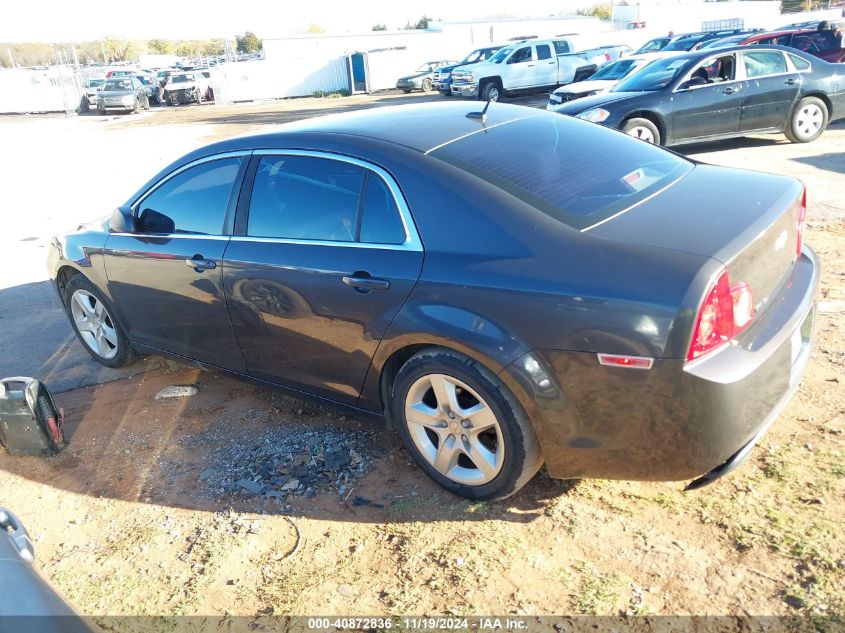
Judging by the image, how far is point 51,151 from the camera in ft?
63.8

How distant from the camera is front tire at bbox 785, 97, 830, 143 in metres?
10.7

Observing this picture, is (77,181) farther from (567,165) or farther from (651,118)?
(567,165)

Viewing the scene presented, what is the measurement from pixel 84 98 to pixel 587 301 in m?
37.2

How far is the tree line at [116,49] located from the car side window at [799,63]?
90.3 m

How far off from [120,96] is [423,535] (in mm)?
32557

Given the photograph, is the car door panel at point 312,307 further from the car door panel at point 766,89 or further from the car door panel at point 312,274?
the car door panel at point 766,89

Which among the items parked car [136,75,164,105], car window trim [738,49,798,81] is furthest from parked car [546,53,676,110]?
parked car [136,75,164,105]

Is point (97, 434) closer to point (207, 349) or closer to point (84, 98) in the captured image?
point (207, 349)

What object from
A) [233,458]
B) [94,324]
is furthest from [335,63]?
[233,458]

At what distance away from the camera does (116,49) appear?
358ft

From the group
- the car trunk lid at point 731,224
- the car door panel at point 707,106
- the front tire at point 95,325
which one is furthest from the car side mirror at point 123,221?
the car door panel at point 707,106

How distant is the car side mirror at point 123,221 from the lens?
4.46 m

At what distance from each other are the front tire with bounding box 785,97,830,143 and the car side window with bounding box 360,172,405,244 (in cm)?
977

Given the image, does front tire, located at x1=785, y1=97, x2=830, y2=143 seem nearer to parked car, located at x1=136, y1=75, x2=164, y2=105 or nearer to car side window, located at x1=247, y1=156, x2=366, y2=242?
car side window, located at x1=247, y1=156, x2=366, y2=242
